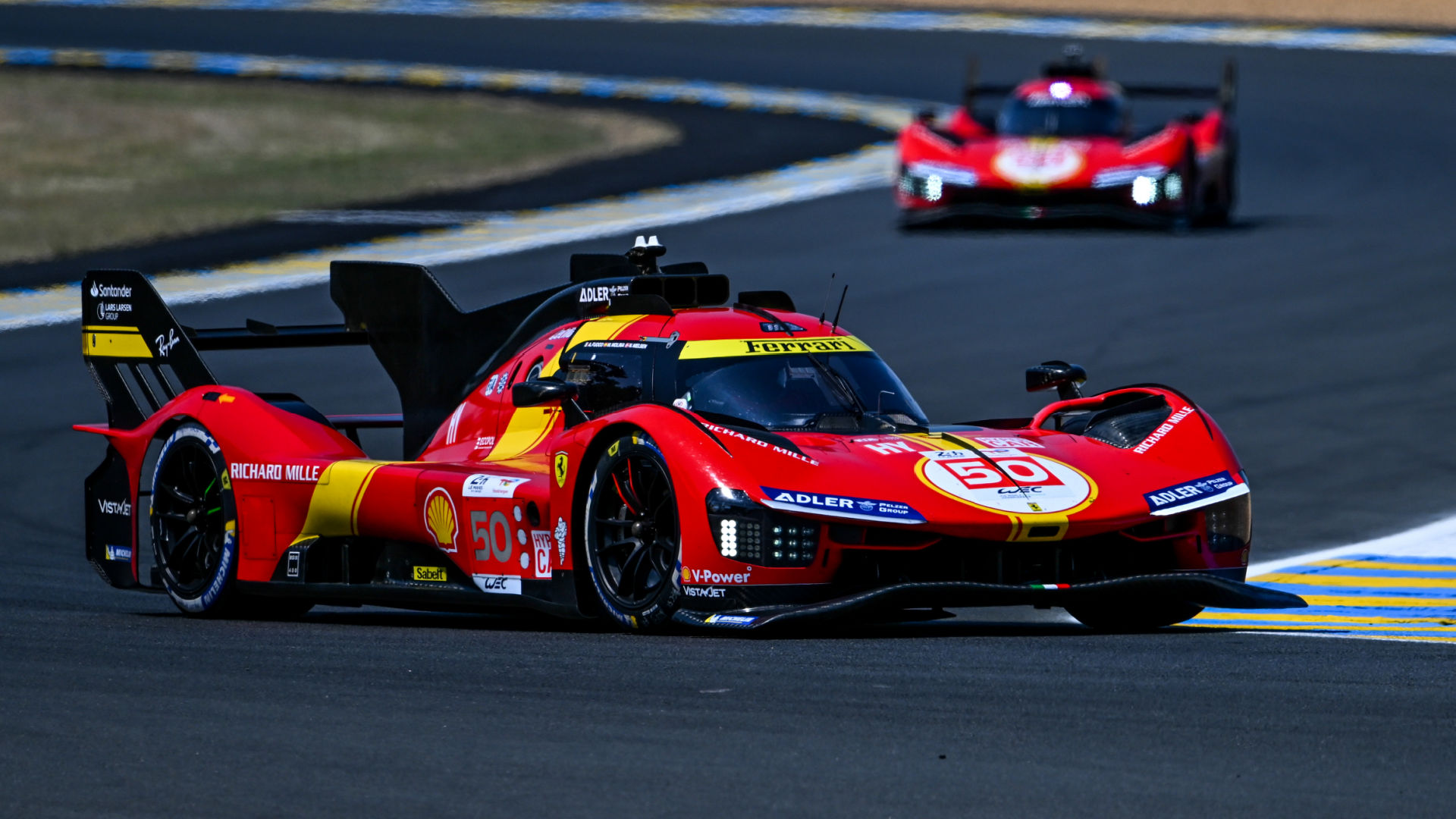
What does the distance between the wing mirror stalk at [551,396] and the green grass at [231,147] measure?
51.9 ft

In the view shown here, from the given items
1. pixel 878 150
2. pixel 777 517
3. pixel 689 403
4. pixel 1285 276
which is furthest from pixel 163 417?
pixel 878 150

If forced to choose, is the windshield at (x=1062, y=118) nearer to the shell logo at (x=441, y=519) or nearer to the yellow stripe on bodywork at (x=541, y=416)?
the yellow stripe on bodywork at (x=541, y=416)

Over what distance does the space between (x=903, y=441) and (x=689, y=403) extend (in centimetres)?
90

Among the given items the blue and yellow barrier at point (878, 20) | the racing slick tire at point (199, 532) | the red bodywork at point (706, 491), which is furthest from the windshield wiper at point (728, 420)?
the blue and yellow barrier at point (878, 20)

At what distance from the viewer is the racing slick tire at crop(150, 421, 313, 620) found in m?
10.9

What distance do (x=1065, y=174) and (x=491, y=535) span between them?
14.2 meters

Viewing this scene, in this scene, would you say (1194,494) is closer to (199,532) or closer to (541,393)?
(541,393)

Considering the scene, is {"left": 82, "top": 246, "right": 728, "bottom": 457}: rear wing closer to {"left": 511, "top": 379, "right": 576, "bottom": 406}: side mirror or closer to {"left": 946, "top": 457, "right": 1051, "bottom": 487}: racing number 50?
{"left": 511, "top": 379, "right": 576, "bottom": 406}: side mirror

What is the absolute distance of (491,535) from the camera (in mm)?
9758

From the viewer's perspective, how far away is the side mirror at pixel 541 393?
970 centimetres

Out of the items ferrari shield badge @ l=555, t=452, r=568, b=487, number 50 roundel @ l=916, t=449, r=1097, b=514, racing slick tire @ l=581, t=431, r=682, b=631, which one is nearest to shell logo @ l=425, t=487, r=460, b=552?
ferrari shield badge @ l=555, t=452, r=568, b=487

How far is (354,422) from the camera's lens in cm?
1185

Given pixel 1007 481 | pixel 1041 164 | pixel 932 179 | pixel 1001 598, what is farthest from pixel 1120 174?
pixel 1001 598

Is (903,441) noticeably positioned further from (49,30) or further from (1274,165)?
(49,30)
